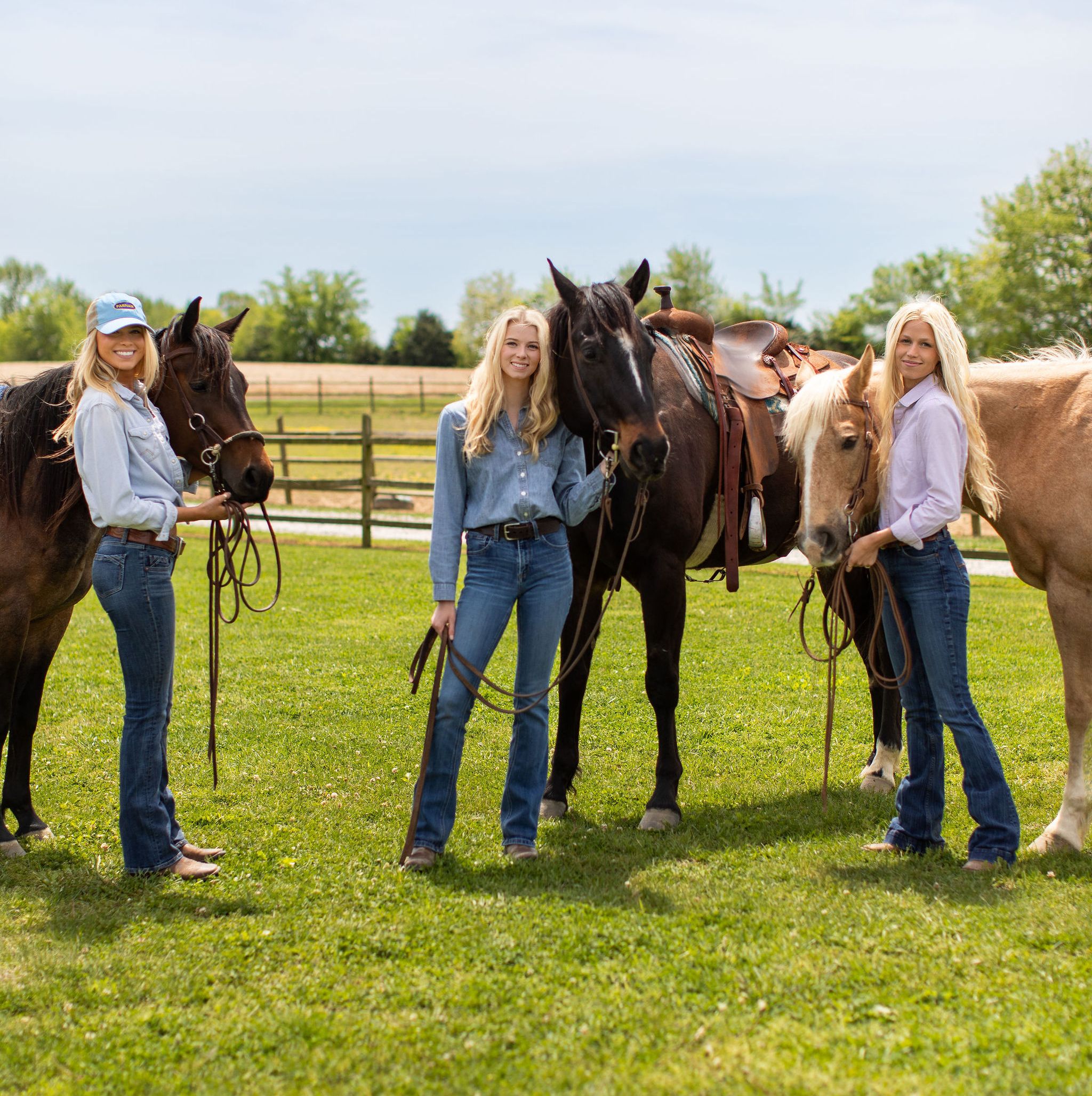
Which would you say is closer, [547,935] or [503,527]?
[547,935]

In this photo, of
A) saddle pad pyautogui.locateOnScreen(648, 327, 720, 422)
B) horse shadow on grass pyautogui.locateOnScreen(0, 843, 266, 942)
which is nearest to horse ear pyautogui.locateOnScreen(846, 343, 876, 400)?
saddle pad pyautogui.locateOnScreen(648, 327, 720, 422)

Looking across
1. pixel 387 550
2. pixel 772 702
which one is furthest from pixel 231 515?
pixel 387 550

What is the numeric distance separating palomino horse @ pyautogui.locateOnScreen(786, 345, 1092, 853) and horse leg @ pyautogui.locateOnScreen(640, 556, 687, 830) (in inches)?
35.1

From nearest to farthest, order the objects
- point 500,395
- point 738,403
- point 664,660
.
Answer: point 500,395, point 664,660, point 738,403

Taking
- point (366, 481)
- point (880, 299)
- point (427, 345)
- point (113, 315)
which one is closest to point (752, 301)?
point (880, 299)

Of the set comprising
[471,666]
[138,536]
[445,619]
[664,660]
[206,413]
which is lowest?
[664,660]

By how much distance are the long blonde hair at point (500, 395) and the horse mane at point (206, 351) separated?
996 millimetres

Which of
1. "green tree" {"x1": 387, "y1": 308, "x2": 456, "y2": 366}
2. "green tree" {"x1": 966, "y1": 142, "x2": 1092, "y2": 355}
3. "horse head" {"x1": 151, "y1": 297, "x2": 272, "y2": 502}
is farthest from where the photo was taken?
"green tree" {"x1": 387, "y1": 308, "x2": 456, "y2": 366}

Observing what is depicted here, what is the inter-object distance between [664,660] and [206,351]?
2327mm

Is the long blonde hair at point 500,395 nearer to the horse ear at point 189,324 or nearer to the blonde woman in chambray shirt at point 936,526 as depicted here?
the horse ear at point 189,324

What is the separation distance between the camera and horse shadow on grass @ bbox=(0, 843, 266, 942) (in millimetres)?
3512

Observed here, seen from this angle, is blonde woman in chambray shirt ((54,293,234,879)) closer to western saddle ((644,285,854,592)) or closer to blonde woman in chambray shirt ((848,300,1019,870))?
western saddle ((644,285,854,592))

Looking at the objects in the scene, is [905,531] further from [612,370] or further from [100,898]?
[100,898]

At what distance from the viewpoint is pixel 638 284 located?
4.18 meters
